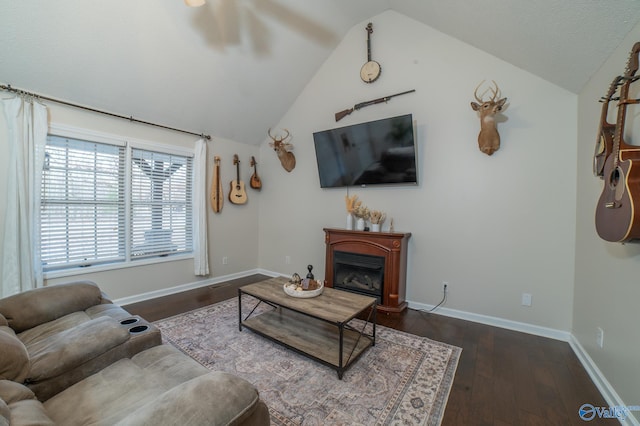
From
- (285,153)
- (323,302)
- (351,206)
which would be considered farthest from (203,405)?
(285,153)

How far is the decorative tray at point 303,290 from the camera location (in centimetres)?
232

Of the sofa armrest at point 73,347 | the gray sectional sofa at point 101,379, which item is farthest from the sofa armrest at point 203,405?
the sofa armrest at point 73,347

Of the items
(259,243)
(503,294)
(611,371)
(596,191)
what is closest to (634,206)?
(596,191)

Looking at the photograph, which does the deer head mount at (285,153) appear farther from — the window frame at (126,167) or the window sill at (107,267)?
the window sill at (107,267)

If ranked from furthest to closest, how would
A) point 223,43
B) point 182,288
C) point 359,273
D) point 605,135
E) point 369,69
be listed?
point 182,288 → point 369,69 → point 359,273 → point 223,43 → point 605,135

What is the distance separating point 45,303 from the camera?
5.81 ft

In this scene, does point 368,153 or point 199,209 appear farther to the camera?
point 199,209

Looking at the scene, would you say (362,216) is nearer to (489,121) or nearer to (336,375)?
→ (489,121)

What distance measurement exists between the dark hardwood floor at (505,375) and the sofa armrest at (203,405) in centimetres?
130

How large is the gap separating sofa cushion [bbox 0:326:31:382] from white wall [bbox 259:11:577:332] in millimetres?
3214

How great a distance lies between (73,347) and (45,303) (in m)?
0.87

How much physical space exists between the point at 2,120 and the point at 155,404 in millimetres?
3398

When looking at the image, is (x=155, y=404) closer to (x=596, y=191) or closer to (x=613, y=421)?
(x=613, y=421)

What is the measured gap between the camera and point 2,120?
2.55 m
